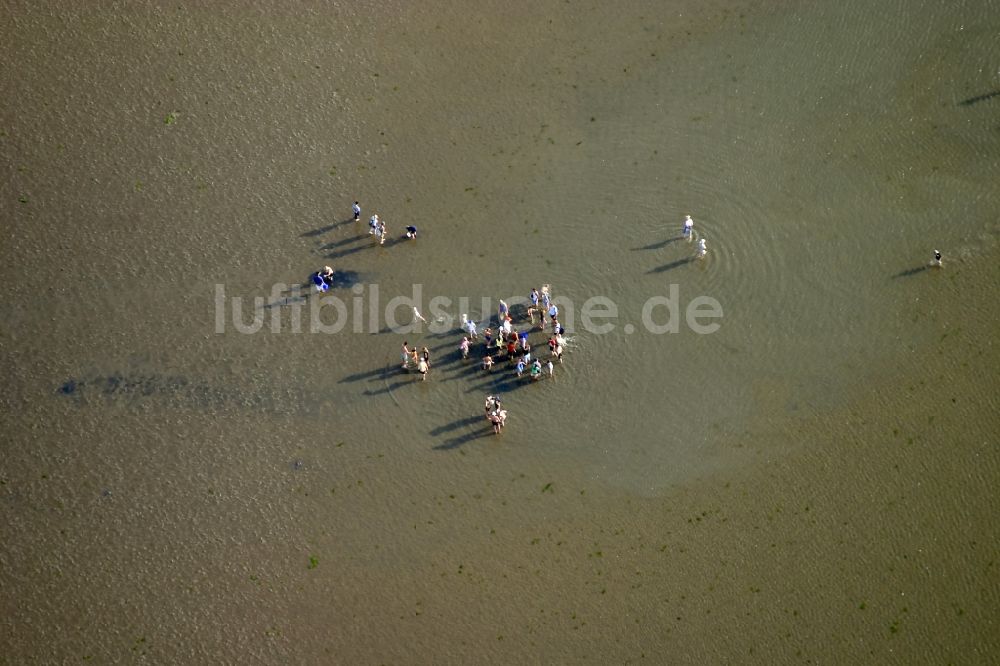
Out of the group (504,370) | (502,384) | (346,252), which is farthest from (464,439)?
(346,252)

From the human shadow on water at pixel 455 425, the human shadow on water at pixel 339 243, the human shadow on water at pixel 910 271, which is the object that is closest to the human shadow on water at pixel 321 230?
the human shadow on water at pixel 339 243

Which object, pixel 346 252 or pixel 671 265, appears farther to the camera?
pixel 346 252

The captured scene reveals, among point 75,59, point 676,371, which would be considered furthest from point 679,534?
point 75,59

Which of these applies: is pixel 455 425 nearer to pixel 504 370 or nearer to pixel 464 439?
pixel 464 439

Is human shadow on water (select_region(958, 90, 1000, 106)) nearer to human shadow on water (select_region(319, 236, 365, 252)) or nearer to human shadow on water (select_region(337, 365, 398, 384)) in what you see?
human shadow on water (select_region(319, 236, 365, 252))

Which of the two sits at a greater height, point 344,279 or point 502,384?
point 344,279

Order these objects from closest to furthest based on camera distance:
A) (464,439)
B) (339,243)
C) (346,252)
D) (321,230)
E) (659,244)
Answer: (464,439)
(346,252)
(339,243)
(659,244)
(321,230)

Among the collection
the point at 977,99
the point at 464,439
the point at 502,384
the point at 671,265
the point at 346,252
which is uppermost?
the point at 977,99

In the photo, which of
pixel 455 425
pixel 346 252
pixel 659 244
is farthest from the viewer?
pixel 659 244

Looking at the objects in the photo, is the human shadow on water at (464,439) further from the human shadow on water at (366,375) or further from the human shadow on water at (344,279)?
the human shadow on water at (344,279)

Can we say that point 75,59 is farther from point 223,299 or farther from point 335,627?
point 335,627
